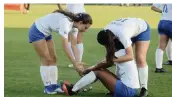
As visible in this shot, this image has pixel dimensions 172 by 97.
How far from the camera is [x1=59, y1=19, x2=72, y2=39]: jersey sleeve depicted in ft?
19.7

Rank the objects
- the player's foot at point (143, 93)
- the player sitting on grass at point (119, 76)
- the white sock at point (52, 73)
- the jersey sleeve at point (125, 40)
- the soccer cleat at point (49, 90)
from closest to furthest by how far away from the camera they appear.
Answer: the jersey sleeve at point (125, 40) < the player sitting on grass at point (119, 76) < the player's foot at point (143, 93) < the soccer cleat at point (49, 90) < the white sock at point (52, 73)

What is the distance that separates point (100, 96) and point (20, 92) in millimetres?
1158

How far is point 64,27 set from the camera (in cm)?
601

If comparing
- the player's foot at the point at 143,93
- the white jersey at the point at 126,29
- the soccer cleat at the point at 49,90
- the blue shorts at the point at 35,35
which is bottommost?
the soccer cleat at the point at 49,90

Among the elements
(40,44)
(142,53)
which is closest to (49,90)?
(40,44)

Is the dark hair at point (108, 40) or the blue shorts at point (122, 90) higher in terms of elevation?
the dark hair at point (108, 40)

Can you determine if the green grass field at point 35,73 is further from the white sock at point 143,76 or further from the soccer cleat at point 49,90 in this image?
the white sock at point 143,76

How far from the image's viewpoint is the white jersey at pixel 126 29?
5722mm

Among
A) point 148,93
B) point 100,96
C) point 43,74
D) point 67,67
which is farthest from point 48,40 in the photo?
point 67,67

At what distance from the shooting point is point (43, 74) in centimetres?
661

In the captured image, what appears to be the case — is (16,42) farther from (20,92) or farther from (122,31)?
(122,31)

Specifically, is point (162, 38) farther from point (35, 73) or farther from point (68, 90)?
point (68, 90)

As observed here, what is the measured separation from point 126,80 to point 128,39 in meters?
0.62

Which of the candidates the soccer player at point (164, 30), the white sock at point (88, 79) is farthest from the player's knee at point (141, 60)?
the soccer player at point (164, 30)
